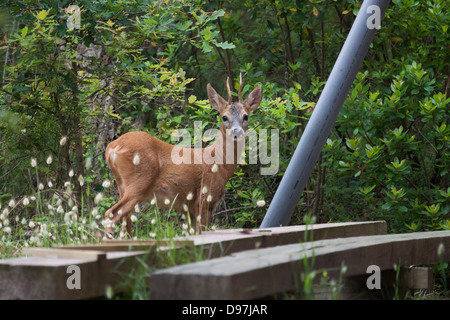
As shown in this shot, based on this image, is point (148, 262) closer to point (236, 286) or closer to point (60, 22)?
point (236, 286)

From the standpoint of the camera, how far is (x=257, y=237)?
Result: 11.4 feet

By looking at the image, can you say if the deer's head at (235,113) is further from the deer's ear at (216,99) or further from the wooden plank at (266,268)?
the wooden plank at (266,268)

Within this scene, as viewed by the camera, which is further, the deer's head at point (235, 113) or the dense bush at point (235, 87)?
the dense bush at point (235, 87)

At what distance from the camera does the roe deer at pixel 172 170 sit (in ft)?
18.9

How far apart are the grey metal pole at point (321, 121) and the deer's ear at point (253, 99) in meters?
1.17

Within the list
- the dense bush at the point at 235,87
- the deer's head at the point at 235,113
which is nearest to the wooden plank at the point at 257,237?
the deer's head at the point at 235,113

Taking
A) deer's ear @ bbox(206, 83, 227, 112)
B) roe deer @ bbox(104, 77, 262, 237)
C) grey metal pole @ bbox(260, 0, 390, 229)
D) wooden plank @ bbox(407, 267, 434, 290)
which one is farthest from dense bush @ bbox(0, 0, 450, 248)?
wooden plank @ bbox(407, 267, 434, 290)

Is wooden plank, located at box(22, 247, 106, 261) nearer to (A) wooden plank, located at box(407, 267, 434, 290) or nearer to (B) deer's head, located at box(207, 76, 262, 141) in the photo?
(A) wooden plank, located at box(407, 267, 434, 290)

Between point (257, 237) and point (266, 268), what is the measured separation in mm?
1045

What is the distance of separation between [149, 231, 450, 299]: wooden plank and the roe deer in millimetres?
2506

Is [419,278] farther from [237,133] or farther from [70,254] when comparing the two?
[237,133]

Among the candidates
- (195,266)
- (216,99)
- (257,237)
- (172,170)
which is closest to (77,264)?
(195,266)

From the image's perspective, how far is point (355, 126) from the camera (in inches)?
276

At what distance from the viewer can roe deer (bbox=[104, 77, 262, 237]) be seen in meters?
5.77
